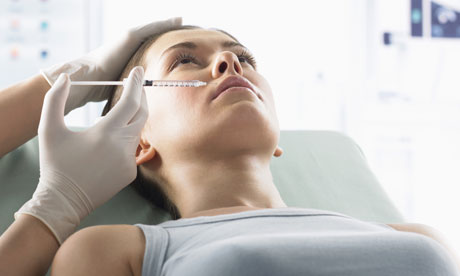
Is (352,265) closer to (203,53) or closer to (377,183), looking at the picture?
(203,53)

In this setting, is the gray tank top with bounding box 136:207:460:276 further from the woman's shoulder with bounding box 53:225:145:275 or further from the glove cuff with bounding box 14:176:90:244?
the glove cuff with bounding box 14:176:90:244

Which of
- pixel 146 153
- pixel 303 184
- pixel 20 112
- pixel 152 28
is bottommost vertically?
pixel 303 184

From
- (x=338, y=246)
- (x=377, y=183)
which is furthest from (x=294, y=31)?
(x=338, y=246)

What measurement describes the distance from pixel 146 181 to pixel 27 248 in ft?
1.40

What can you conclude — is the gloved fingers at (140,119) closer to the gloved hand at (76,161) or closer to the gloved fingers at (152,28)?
the gloved hand at (76,161)

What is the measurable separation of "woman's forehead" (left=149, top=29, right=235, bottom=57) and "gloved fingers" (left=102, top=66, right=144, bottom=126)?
18 centimetres

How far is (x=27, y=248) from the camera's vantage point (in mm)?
947

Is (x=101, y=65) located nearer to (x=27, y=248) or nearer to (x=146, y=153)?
(x=146, y=153)

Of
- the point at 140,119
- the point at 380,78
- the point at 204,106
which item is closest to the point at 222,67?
the point at 204,106

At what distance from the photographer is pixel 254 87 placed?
1228 millimetres

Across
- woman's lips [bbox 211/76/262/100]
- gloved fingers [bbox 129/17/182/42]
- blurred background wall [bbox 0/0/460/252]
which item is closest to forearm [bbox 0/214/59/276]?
woman's lips [bbox 211/76/262/100]

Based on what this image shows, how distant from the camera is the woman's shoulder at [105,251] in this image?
0.85 m

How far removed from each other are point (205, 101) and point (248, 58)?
284 mm

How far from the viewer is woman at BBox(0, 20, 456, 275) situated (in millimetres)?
→ 831
